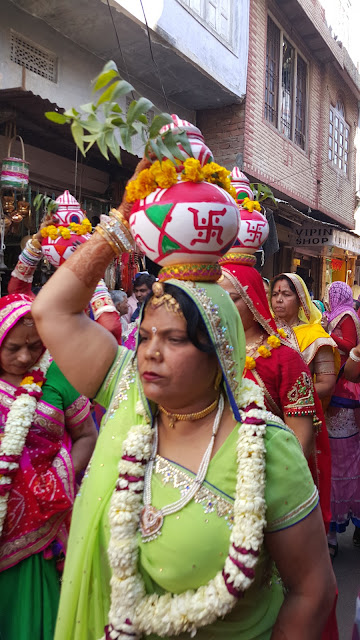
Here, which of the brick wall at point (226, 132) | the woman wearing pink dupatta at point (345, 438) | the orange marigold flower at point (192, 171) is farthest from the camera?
the brick wall at point (226, 132)

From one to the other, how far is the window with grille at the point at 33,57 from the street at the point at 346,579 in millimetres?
6220

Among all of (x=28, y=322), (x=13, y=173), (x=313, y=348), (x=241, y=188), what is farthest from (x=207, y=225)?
(x=13, y=173)

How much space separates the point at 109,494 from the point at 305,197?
12.0 m

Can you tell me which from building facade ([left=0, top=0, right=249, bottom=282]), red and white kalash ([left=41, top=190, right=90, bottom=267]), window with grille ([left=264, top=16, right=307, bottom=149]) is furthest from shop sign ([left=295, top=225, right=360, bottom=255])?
red and white kalash ([left=41, top=190, right=90, bottom=267])

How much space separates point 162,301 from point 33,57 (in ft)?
19.2

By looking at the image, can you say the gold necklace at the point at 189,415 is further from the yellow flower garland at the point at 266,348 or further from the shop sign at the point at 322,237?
the shop sign at the point at 322,237

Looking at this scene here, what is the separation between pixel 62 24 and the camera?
6.25 m

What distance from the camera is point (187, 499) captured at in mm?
1380

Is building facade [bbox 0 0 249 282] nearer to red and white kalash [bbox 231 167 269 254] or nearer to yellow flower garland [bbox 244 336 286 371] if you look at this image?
red and white kalash [bbox 231 167 269 254]

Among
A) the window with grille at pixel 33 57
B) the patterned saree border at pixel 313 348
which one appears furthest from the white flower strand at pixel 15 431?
the window with grille at pixel 33 57

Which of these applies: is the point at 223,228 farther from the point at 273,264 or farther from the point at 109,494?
the point at 273,264

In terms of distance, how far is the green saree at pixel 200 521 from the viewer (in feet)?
4.48

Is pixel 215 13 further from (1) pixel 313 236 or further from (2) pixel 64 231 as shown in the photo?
(2) pixel 64 231

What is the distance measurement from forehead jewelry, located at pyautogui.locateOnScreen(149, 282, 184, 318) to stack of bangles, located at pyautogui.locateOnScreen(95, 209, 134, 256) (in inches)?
6.9
